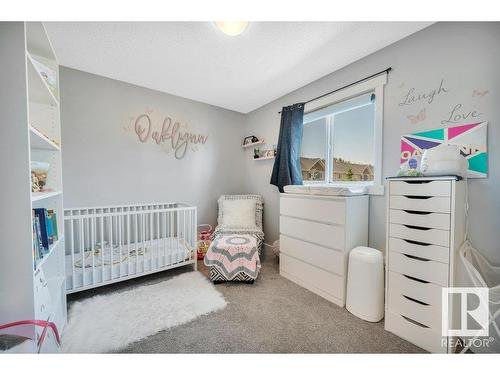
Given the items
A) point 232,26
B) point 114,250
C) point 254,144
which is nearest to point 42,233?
point 114,250

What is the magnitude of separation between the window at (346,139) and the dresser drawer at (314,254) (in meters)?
0.71

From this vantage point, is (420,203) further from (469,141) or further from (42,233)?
(42,233)

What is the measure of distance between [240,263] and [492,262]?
72.5 inches

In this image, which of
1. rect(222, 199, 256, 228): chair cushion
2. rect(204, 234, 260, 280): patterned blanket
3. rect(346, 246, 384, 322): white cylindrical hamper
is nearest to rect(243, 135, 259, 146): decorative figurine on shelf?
rect(222, 199, 256, 228): chair cushion

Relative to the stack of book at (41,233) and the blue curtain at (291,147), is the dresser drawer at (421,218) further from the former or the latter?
the stack of book at (41,233)

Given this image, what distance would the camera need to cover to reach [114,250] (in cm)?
216

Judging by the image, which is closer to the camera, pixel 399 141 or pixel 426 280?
pixel 426 280

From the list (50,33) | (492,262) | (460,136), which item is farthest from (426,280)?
(50,33)

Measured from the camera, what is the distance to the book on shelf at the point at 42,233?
3.59ft

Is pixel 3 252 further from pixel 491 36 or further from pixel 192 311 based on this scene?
pixel 491 36

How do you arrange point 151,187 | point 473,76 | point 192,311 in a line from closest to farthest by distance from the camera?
1. point 473,76
2. point 192,311
3. point 151,187

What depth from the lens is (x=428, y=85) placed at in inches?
59.5

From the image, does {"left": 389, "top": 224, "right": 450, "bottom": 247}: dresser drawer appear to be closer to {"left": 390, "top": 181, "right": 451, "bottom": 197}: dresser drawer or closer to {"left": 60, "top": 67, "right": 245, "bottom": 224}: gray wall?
{"left": 390, "top": 181, "right": 451, "bottom": 197}: dresser drawer

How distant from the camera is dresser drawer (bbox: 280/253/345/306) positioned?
1.74 meters
